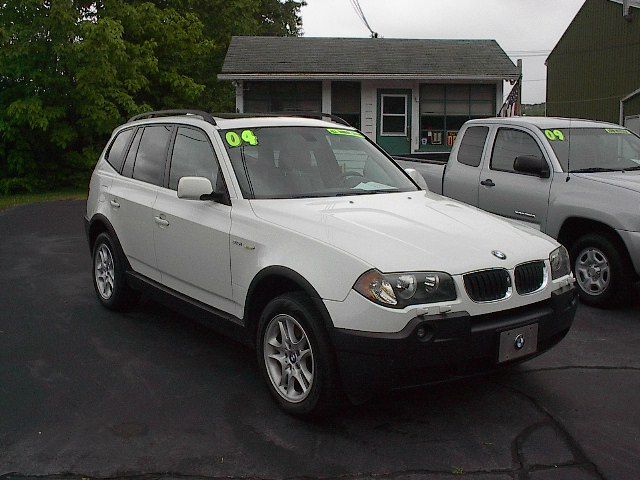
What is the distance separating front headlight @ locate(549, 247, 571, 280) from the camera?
166 inches

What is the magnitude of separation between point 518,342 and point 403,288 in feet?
2.51

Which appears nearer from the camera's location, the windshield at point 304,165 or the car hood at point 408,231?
the car hood at point 408,231

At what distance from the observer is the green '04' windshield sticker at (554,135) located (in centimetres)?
740

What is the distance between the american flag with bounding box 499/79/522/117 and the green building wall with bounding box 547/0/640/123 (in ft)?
30.5

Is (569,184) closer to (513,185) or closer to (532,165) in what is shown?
(532,165)

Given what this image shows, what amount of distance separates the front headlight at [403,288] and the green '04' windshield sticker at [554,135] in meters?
4.34

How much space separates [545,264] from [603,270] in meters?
2.68

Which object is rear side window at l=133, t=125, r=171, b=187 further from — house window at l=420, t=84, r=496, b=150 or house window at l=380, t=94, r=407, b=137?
house window at l=420, t=84, r=496, b=150

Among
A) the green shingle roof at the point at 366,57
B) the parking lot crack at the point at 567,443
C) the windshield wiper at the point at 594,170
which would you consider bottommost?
the parking lot crack at the point at 567,443

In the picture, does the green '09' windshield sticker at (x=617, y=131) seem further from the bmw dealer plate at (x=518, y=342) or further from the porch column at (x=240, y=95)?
the porch column at (x=240, y=95)

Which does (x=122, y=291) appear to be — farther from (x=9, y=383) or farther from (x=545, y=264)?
(x=545, y=264)

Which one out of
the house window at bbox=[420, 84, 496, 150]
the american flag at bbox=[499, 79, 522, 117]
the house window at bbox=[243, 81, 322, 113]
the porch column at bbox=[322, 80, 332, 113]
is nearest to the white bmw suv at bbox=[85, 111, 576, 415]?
the house window at bbox=[243, 81, 322, 113]

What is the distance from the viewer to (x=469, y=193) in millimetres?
8055

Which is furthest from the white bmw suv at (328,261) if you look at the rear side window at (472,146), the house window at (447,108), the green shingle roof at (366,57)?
the house window at (447,108)
